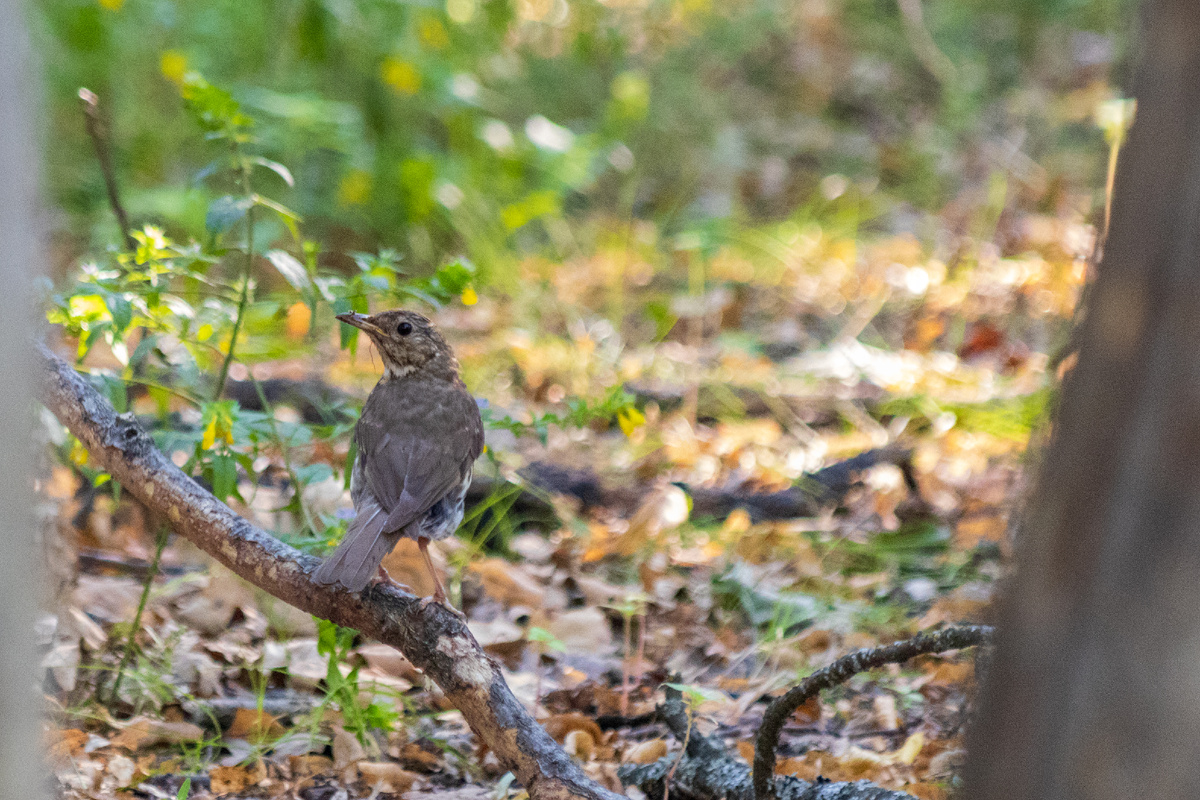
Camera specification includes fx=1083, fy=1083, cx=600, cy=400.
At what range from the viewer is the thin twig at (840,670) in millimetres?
2025

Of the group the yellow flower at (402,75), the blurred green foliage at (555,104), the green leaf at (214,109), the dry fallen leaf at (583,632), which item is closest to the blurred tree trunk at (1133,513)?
the green leaf at (214,109)

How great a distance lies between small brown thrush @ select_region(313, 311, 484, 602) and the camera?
98.3 inches

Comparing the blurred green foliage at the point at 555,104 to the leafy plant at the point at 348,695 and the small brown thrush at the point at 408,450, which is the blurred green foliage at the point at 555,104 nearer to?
the small brown thrush at the point at 408,450

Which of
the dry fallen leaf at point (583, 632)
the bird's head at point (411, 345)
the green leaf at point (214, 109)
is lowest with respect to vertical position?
the dry fallen leaf at point (583, 632)

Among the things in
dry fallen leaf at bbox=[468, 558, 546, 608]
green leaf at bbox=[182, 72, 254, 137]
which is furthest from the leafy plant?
green leaf at bbox=[182, 72, 254, 137]

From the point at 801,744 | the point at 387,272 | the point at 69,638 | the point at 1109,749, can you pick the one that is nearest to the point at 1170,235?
the point at 1109,749

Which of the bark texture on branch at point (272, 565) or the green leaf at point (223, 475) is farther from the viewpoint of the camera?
the green leaf at point (223, 475)

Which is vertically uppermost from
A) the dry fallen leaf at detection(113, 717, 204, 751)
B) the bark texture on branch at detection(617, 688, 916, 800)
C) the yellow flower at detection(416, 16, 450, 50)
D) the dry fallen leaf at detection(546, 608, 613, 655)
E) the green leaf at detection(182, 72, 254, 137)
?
the yellow flower at detection(416, 16, 450, 50)

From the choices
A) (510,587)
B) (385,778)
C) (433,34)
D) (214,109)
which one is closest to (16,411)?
(214,109)

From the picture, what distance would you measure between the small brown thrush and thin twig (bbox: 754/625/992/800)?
88 cm

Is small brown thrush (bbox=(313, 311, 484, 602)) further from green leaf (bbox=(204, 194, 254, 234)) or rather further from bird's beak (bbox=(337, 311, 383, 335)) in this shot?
green leaf (bbox=(204, 194, 254, 234))

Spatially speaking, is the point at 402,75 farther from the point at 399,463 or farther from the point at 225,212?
the point at 399,463

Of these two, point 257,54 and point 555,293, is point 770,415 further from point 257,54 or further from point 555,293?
point 257,54

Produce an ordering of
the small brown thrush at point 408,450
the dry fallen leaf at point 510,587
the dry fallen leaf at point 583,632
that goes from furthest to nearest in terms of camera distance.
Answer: the dry fallen leaf at point 510,587
the dry fallen leaf at point 583,632
the small brown thrush at point 408,450
